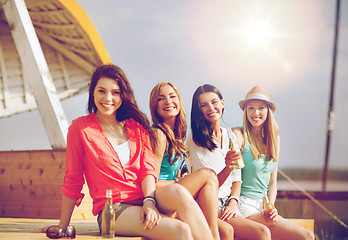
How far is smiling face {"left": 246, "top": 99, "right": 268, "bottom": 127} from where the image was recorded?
3.42 meters

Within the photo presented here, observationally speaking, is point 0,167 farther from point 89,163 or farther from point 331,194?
point 331,194

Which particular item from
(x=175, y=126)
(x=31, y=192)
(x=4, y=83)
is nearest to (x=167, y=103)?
(x=175, y=126)

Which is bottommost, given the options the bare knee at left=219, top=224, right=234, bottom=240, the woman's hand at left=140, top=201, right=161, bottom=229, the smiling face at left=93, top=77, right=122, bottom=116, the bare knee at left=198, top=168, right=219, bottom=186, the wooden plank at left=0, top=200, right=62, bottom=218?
the wooden plank at left=0, top=200, right=62, bottom=218

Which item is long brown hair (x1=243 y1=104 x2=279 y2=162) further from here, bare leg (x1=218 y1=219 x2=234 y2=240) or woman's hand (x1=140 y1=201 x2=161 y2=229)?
woman's hand (x1=140 y1=201 x2=161 y2=229)

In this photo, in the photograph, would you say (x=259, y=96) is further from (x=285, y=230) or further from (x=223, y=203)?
(x=285, y=230)

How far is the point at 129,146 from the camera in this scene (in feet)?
8.97

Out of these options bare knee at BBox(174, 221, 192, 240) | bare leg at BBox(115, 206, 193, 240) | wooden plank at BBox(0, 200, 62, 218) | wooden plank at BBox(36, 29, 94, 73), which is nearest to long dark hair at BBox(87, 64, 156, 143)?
bare leg at BBox(115, 206, 193, 240)

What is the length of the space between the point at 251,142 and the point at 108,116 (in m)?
1.22

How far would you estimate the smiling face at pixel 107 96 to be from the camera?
2689 millimetres

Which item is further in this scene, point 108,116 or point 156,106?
point 156,106

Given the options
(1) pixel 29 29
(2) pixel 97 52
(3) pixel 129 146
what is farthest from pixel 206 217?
(2) pixel 97 52

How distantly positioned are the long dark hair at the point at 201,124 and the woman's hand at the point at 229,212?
453mm

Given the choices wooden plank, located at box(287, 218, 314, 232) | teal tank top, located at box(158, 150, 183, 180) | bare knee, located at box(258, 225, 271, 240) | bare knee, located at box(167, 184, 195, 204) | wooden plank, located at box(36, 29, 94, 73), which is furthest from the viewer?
wooden plank, located at box(36, 29, 94, 73)

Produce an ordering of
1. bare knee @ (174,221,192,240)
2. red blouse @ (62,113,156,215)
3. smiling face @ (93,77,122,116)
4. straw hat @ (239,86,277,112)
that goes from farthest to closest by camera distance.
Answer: straw hat @ (239,86,277,112), smiling face @ (93,77,122,116), red blouse @ (62,113,156,215), bare knee @ (174,221,192,240)
